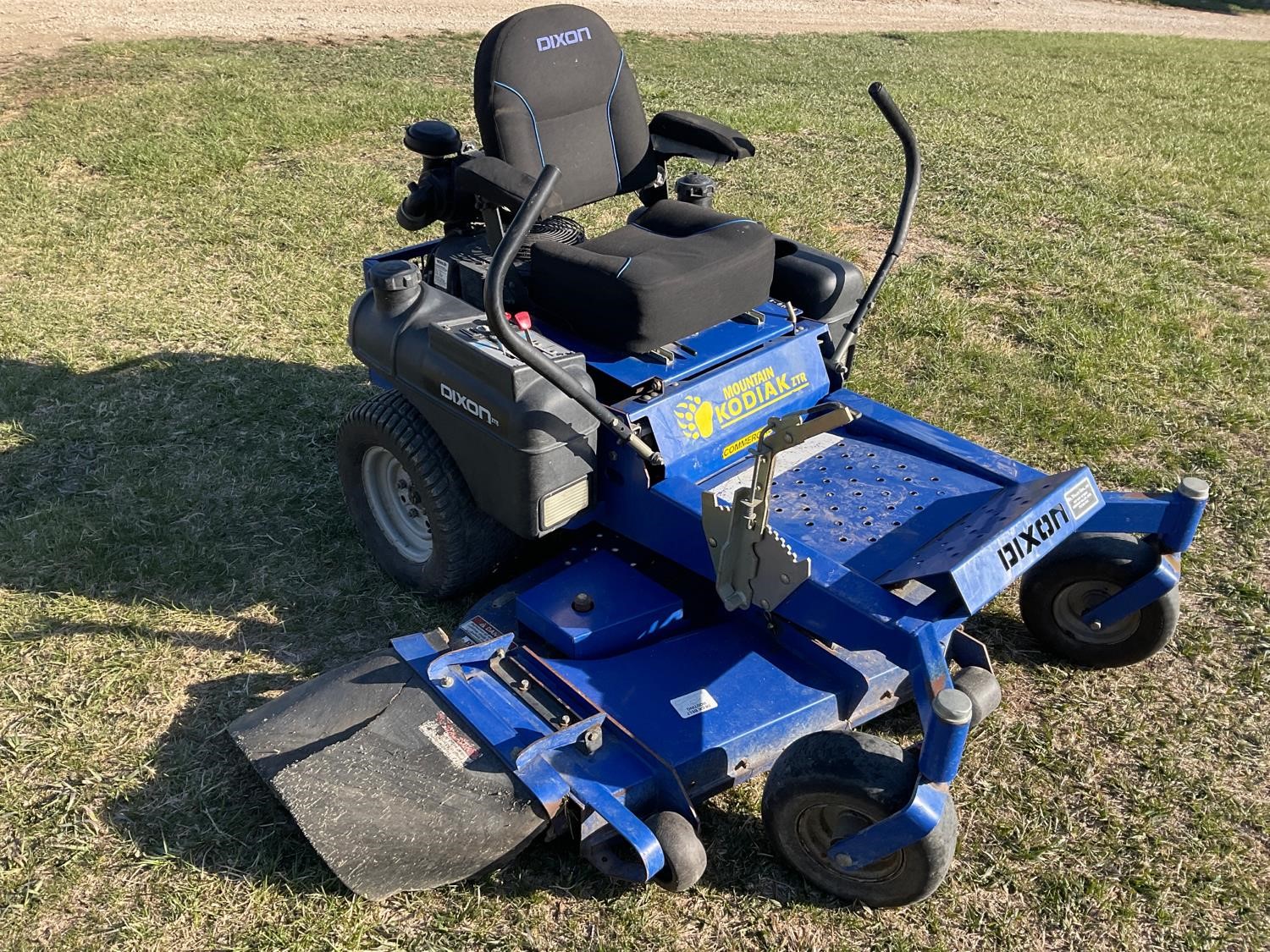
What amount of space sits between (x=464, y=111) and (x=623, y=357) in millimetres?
6033

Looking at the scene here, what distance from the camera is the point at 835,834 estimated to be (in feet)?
8.79

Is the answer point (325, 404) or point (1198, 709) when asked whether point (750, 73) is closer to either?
point (325, 404)

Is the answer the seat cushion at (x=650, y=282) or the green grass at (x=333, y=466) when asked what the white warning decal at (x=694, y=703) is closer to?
the green grass at (x=333, y=466)

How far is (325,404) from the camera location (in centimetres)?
483

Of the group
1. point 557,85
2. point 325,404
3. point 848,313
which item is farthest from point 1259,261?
point 325,404

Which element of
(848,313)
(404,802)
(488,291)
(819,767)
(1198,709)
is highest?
(488,291)

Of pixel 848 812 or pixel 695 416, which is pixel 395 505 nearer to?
pixel 695 416

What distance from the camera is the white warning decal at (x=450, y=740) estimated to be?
277 centimetres

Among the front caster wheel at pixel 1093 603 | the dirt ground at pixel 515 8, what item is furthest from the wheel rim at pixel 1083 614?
the dirt ground at pixel 515 8

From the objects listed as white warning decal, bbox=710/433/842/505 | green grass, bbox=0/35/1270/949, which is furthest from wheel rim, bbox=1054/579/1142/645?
white warning decal, bbox=710/433/842/505

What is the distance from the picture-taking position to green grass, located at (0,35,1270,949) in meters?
2.77

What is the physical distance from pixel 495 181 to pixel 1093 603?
88.7 inches

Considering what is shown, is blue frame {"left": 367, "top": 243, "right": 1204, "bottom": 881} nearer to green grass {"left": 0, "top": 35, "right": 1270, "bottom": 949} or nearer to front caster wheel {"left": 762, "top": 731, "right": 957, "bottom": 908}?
front caster wheel {"left": 762, "top": 731, "right": 957, "bottom": 908}

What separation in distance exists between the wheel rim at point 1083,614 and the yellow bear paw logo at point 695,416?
122 cm
